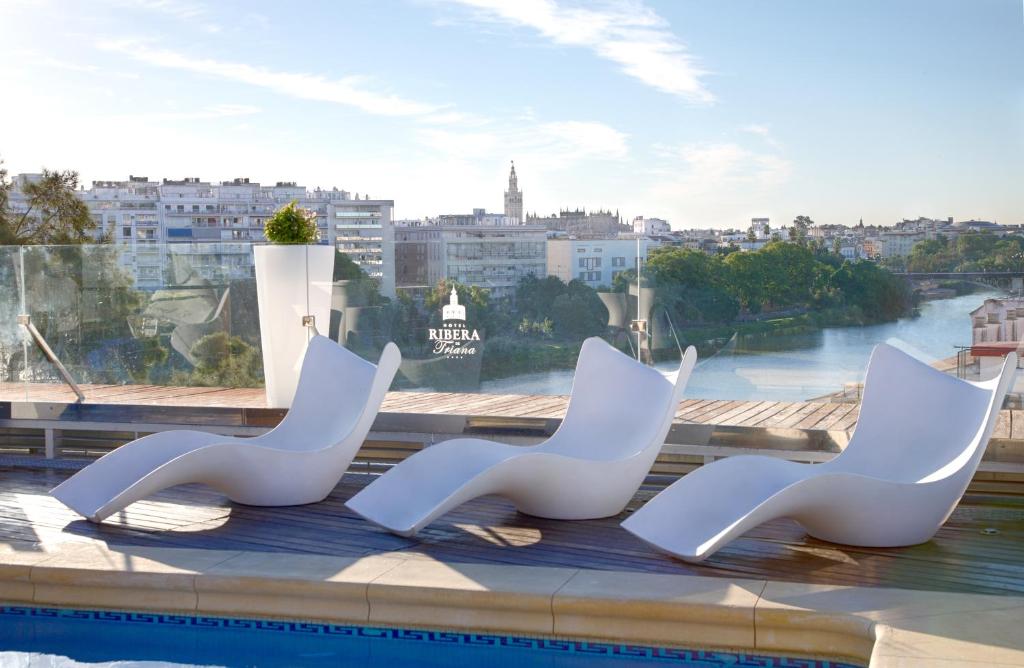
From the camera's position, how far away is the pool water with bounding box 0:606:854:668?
394cm

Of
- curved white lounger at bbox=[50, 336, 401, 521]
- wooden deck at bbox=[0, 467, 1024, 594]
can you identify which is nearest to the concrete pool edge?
wooden deck at bbox=[0, 467, 1024, 594]

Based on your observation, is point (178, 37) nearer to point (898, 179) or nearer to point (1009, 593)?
point (898, 179)

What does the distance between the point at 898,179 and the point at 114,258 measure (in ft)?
39.3

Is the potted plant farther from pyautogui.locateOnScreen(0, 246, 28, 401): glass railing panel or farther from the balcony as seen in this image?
pyautogui.locateOnScreen(0, 246, 28, 401): glass railing panel

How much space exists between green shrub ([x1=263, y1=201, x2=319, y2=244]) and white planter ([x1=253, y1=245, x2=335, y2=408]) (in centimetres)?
16

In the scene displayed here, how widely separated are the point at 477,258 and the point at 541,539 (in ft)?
8.45

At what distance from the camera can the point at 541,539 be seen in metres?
5.18

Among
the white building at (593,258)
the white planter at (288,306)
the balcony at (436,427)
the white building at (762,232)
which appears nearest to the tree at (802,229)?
the white building at (762,232)

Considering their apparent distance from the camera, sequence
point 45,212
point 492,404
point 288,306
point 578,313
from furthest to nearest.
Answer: point 45,212 → point 288,306 → point 492,404 → point 578,313

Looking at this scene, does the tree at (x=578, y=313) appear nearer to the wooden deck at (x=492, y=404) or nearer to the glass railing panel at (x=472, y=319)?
the glass railing panel at (x=472, y=319)

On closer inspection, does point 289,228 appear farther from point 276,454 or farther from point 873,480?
point 873,480

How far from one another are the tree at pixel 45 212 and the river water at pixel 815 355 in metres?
33.2

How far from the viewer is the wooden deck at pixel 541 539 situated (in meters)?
4.52

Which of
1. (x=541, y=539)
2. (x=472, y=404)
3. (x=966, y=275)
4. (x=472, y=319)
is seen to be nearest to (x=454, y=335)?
(x=472, y=319)
